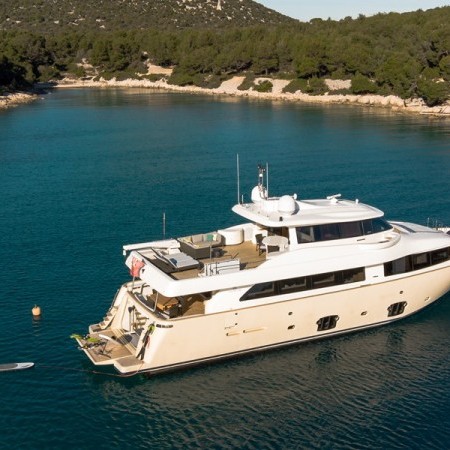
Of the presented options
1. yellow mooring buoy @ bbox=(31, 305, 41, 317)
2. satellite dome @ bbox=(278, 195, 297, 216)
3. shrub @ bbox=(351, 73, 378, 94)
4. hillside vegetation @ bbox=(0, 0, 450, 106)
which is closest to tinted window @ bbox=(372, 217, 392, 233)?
satellite dome @ bbox=(278, 195, 297, 216)

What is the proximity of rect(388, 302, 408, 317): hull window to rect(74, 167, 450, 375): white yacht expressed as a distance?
6 centimetres

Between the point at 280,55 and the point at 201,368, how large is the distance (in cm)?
13215

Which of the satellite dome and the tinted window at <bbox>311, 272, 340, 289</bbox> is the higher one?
the satellite dome

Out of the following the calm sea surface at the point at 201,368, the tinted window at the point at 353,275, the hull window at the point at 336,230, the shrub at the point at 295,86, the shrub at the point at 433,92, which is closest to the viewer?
the calm sea surface at the point at 201,368

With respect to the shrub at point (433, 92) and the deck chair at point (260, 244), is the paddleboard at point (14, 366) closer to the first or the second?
the deck chair at point (260, 244)

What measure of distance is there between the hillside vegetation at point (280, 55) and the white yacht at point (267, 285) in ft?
274

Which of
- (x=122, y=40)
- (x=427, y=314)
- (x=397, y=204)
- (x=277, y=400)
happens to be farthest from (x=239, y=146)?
(x=122, y=40)

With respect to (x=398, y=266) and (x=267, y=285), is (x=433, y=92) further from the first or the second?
(x=267, y=285)

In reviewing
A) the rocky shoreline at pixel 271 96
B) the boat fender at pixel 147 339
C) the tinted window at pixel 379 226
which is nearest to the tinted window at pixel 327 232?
the tinted window at pixel 379 226

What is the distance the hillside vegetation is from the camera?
118 meters

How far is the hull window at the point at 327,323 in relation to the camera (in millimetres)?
25000

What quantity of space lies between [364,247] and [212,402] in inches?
352

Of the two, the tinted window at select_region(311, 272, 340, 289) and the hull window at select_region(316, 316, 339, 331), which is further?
the hull window at select_region(316, 316, 339, 331)

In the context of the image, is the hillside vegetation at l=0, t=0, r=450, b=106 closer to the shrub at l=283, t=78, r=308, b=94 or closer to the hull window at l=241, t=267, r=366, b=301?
the shrub at l=283, t=78, r=308, b=94
